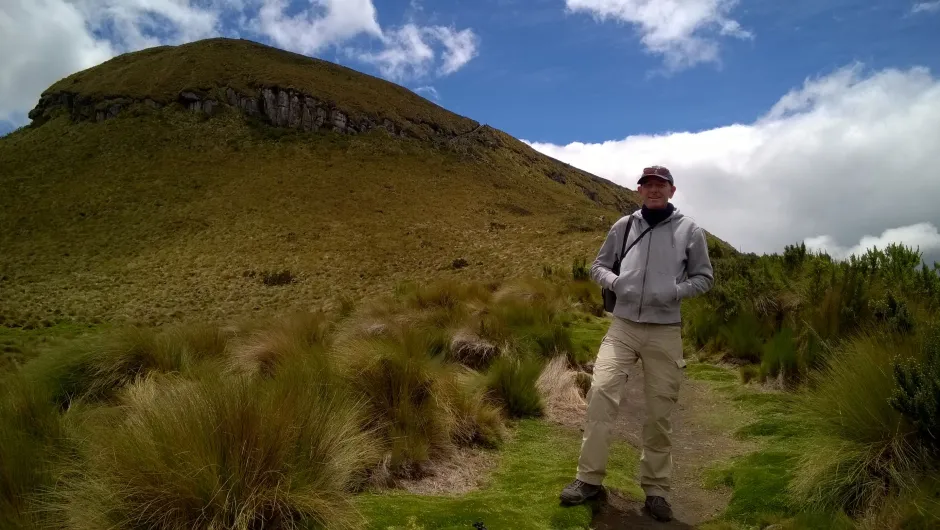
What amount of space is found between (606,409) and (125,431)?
2.76m

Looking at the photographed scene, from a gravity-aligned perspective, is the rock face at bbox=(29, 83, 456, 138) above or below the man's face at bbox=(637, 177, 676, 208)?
above

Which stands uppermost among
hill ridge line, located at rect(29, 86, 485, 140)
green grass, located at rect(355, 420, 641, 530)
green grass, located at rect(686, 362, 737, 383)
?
hill ridge line, located at rect(29, 86, 485, 140)

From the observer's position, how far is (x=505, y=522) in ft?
10.5

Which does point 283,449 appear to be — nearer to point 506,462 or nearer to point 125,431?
point 125,431

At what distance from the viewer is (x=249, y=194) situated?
136 ft

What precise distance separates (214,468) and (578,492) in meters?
2.13

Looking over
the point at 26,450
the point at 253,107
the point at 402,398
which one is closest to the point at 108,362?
the point at 26,450

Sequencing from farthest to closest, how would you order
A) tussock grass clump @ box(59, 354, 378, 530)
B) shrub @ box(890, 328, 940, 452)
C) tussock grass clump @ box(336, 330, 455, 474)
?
tussock grass clump @ box(336, 330, 455, 474), shrub @ box(890, 328, 940, 452), tussock grass clump @ box(59, 354, 378, 530)

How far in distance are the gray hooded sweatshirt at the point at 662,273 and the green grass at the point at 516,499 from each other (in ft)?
4.22

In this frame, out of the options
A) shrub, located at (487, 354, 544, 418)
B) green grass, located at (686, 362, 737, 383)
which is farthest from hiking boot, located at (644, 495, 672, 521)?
green grass, located at (686, 362, 737, 383)

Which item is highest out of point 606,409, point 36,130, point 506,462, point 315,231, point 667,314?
point 36,130

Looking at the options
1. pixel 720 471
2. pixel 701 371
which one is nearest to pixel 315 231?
pixel 701 371

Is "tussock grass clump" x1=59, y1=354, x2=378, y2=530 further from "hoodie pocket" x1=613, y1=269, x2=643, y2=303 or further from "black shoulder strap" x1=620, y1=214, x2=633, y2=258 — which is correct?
"black shoulder strap" x1=620, y1=214, x2=633, y2=258

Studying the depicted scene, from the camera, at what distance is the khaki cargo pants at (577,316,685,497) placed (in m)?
3.64
